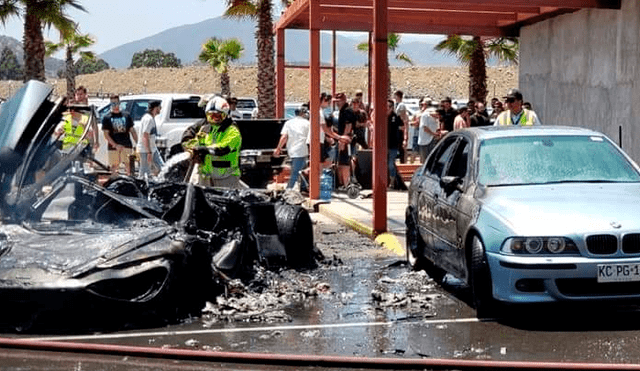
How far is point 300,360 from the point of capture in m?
6.60

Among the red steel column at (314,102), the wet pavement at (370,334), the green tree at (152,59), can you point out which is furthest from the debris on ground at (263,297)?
the green tree at (152,59)

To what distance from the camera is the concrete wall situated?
1590 centimetres

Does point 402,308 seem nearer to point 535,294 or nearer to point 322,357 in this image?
point 535,294

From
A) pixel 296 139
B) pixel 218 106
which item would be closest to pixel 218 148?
pixel 218 106

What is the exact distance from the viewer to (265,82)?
29.7 m

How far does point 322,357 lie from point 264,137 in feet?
40.5

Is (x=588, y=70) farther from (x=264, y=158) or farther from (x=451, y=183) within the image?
(x=451, y=183)

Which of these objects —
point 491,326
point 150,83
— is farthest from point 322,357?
point 150,83

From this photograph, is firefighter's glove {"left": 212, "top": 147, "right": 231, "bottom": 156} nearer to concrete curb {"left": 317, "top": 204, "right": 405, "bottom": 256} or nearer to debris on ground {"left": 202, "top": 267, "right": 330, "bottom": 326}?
debris on ground {"left": 202, "top": 267, "right": 330, "bottom": 326}

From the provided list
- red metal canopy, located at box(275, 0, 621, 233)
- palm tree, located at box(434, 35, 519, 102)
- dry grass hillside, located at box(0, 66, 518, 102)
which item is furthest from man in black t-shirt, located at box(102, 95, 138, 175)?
dry grass hillside, located at box(0, 66, 518, 102)

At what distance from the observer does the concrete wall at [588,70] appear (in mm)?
15898

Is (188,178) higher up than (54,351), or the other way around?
(188,178)

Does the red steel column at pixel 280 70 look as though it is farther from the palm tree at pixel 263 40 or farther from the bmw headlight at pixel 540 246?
the bmw headlight at pixel 540 246

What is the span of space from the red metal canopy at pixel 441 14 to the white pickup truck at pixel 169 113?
13.3 feet
